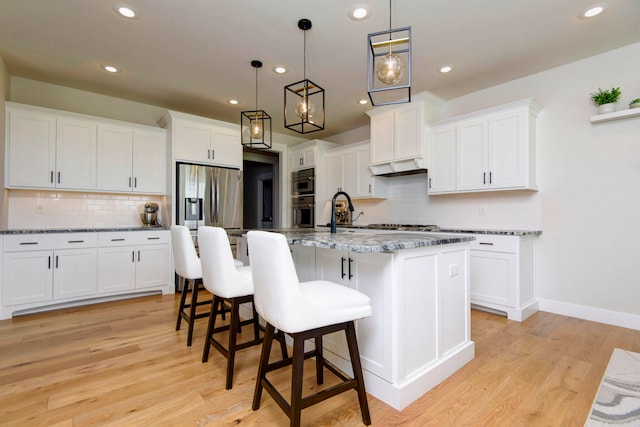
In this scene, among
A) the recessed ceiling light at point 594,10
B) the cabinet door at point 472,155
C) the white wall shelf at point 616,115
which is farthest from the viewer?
the cabinet door at point 472,155

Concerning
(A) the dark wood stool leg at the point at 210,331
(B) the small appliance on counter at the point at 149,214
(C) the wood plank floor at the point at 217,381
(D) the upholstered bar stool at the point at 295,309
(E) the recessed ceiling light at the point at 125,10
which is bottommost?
(C) the wood plank floor at the point at 217,381

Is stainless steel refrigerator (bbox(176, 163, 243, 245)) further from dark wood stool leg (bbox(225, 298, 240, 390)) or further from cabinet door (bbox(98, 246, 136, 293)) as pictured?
dark wood stool leg (bbox(225, 298, 240, 390))

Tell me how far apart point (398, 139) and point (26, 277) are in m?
4.68

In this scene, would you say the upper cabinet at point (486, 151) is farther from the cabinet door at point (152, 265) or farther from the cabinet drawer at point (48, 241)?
the cabinet drawer at point (48, 241)

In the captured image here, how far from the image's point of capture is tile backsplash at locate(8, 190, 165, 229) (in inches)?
146

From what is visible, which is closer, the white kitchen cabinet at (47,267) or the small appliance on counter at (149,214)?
the white kitchen cabinet at (47,267)

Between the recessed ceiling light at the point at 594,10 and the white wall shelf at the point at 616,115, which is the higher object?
the recessed ceiling light at the point at 594,10

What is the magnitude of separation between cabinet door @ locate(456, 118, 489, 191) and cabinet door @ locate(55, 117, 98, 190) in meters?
4.61

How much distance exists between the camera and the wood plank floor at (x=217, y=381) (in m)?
1.61

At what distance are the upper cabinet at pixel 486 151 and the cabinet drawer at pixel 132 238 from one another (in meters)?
3.69

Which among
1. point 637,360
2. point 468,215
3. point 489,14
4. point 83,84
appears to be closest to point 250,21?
point 489,14

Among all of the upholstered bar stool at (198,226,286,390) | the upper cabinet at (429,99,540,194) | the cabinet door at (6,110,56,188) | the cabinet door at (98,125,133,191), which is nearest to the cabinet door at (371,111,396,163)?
the upper cabinet at (429,99,540,194)

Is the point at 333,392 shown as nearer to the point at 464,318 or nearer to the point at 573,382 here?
the point at 464,318

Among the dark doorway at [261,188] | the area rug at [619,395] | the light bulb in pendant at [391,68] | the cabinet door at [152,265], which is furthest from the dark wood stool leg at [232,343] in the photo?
the dark doorway at [261,188]
